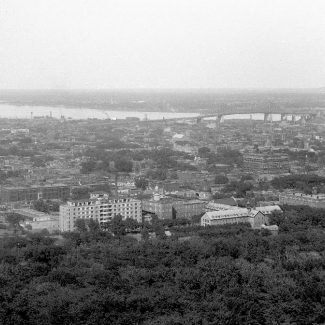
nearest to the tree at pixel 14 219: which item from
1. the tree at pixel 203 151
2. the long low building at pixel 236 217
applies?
the long low building at pixel 236 217

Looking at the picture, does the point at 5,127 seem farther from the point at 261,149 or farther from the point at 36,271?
the point at 36,271

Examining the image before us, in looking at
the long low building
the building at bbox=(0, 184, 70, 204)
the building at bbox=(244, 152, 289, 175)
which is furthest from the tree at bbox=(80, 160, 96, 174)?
the long low building

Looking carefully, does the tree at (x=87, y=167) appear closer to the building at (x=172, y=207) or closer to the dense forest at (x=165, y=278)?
the building at (x=172, y=207)

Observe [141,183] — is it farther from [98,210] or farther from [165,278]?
[165,278]

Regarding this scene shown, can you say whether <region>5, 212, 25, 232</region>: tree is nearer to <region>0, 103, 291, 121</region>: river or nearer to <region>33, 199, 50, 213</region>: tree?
<region>33, 199, 50, 213</region>: tree

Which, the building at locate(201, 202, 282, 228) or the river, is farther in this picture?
the river

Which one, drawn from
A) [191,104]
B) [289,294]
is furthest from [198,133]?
[289,294]

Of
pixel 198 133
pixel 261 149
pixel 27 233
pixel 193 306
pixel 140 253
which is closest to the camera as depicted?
pixel 193 306
